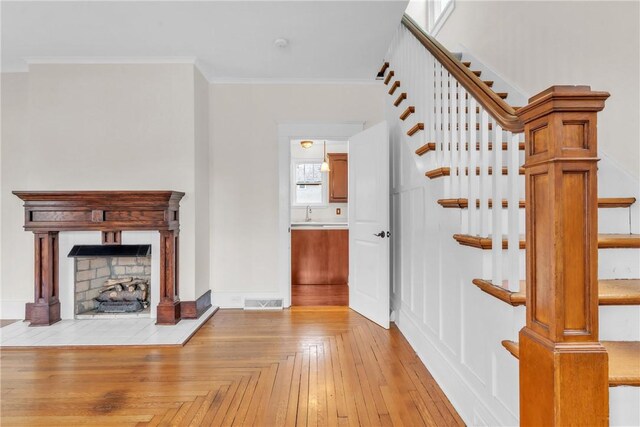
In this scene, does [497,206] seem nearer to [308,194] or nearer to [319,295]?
[319,295]

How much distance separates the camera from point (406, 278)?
3041 millimetres

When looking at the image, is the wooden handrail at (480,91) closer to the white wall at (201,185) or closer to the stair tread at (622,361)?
the stair tread at (622,361)

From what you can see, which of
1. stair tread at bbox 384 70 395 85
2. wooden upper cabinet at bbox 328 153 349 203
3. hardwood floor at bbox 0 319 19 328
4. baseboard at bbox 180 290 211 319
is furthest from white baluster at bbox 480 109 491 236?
wooden upper cabinet at bbox 328 153 349 203

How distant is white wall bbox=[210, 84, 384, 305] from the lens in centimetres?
396

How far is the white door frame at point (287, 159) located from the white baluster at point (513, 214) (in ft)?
9.14

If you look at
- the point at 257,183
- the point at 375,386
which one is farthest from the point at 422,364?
the point at 257,183

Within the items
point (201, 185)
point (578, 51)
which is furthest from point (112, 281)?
point (578, 51)

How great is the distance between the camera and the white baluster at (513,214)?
1.27 m

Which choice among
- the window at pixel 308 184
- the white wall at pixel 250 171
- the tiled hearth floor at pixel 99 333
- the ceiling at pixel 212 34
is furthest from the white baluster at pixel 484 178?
the window at pixel 308 184

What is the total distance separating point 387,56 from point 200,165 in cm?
216

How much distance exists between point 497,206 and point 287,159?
9.39 feet

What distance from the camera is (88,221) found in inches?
127

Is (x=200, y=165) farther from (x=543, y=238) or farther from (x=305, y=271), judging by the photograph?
(x=543, y=238)

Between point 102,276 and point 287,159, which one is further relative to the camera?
point 287,159
